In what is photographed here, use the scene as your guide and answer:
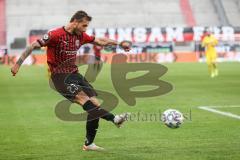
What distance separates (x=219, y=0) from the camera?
60750 millimetres

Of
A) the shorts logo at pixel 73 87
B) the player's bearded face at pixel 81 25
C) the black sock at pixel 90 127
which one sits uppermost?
the player's bearded face at pixel 81 25

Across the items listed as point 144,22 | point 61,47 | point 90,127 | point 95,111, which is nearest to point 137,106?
point 90,127

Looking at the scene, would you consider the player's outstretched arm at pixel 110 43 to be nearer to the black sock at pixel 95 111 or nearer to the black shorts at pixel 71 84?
the black shorts at pixel 71 84

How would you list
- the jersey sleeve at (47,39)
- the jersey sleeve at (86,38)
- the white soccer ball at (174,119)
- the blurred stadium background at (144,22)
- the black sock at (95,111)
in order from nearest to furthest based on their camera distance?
the jersey sleeve at (47,39) < the black sock at (95,111) < the jersey sleeve at (86,38) < the white soccer ball at (174,119) < the blurred stadium background at (144,22)

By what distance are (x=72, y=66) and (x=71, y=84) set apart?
350 mm

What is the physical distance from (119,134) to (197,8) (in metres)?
50.1

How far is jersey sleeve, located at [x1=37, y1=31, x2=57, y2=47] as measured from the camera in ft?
31.9

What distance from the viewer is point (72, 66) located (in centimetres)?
1016

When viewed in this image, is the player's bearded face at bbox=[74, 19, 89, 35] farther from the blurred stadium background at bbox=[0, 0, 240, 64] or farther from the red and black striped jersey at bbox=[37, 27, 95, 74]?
the blurred stadium background at bbox=[0, 0, 240, 64]

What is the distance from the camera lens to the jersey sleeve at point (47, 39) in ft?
31.9

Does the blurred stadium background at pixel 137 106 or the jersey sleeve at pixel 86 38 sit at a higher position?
the jersey sleeve at pixel 86 38

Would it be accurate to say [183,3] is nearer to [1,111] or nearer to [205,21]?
[205,21]

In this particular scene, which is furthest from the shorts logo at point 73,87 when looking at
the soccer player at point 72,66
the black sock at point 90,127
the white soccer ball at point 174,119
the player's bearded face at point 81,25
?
the white soccer ball at point 174,119

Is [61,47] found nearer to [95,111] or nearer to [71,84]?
[71,84]
